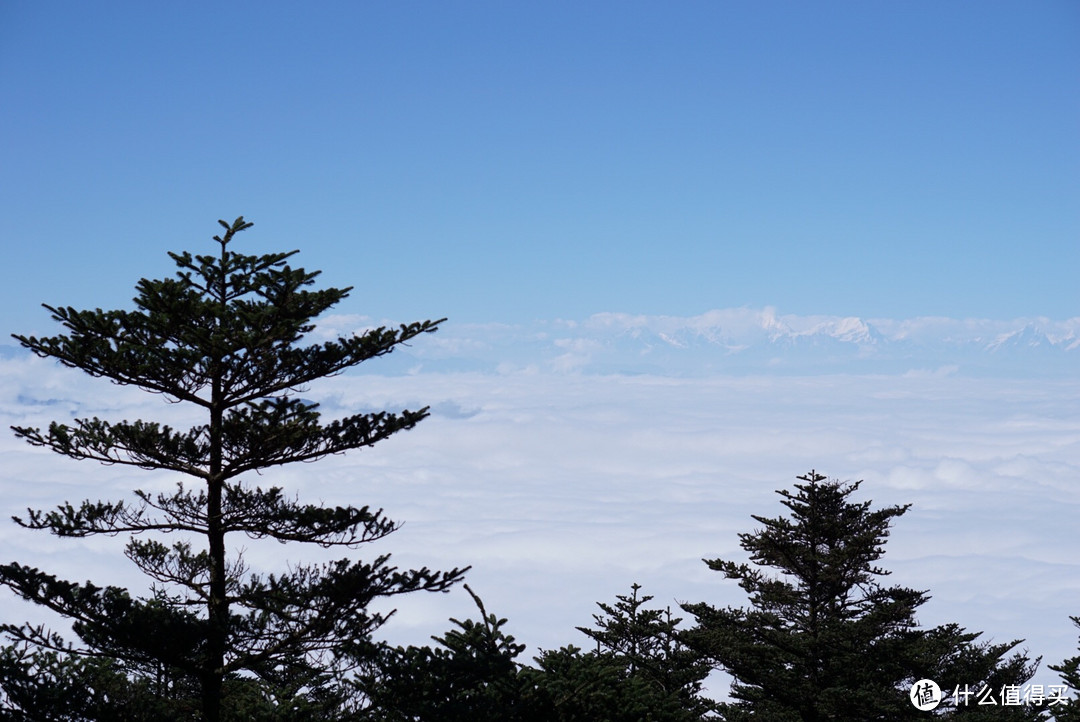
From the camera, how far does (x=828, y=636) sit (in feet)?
81.2

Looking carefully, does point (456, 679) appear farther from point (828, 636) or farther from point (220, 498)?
point (828, 636)

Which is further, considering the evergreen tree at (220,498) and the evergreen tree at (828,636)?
the evergreen tree at (828,636)

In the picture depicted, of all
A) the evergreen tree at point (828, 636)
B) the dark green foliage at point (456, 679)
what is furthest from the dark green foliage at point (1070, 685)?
the dark green foliage at point (456, 679)

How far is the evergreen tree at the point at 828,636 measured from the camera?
24.8 meters

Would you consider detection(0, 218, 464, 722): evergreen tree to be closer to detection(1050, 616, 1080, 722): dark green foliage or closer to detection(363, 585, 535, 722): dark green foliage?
detection(363, 585, 535, 722): dark green foliage

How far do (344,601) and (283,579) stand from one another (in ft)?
3.56

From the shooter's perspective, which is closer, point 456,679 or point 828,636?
point 456,679

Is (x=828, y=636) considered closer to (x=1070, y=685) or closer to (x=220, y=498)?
(x=1070, y=685)

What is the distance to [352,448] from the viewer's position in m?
14.7

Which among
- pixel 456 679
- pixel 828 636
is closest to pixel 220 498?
pixel 456 679

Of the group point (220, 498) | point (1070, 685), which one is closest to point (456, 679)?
point (220, 498)

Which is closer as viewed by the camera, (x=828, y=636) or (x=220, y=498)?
(x=220, y=498)

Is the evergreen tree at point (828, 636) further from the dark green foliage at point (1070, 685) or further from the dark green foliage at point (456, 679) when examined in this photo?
the dark green foliage at point (456, 679)

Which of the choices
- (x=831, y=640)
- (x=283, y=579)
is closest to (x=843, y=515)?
(x=831, y=640)
